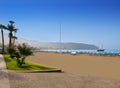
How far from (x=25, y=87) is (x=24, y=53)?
41.4ft

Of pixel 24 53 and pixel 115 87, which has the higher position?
pixel 24 53

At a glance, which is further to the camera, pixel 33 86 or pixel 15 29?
pixel 15 29

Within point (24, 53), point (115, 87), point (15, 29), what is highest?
point (15, 29)

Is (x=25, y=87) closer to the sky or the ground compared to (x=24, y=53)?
closer to the ground

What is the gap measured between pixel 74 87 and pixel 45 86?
1.28 metres

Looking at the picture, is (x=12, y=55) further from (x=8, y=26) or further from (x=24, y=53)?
(x=8, y=26)

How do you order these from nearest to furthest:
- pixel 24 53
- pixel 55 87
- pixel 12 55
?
pixel 55 87, pixel 24 53, pixel 12 55

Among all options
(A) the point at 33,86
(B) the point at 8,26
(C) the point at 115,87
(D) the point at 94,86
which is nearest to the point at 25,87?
(A) the point at 33,86

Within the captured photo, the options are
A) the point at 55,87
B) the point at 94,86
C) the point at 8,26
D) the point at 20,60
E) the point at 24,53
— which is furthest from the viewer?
the point at 8,26

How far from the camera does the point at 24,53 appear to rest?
22719 mm

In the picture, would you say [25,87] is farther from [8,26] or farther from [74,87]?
[8,26]

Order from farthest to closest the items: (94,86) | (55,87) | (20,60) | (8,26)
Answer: (8,26), (20,60), (94,86), (55,87)

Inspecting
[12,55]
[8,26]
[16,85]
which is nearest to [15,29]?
[8,26]

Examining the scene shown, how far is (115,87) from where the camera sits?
37.6ft
